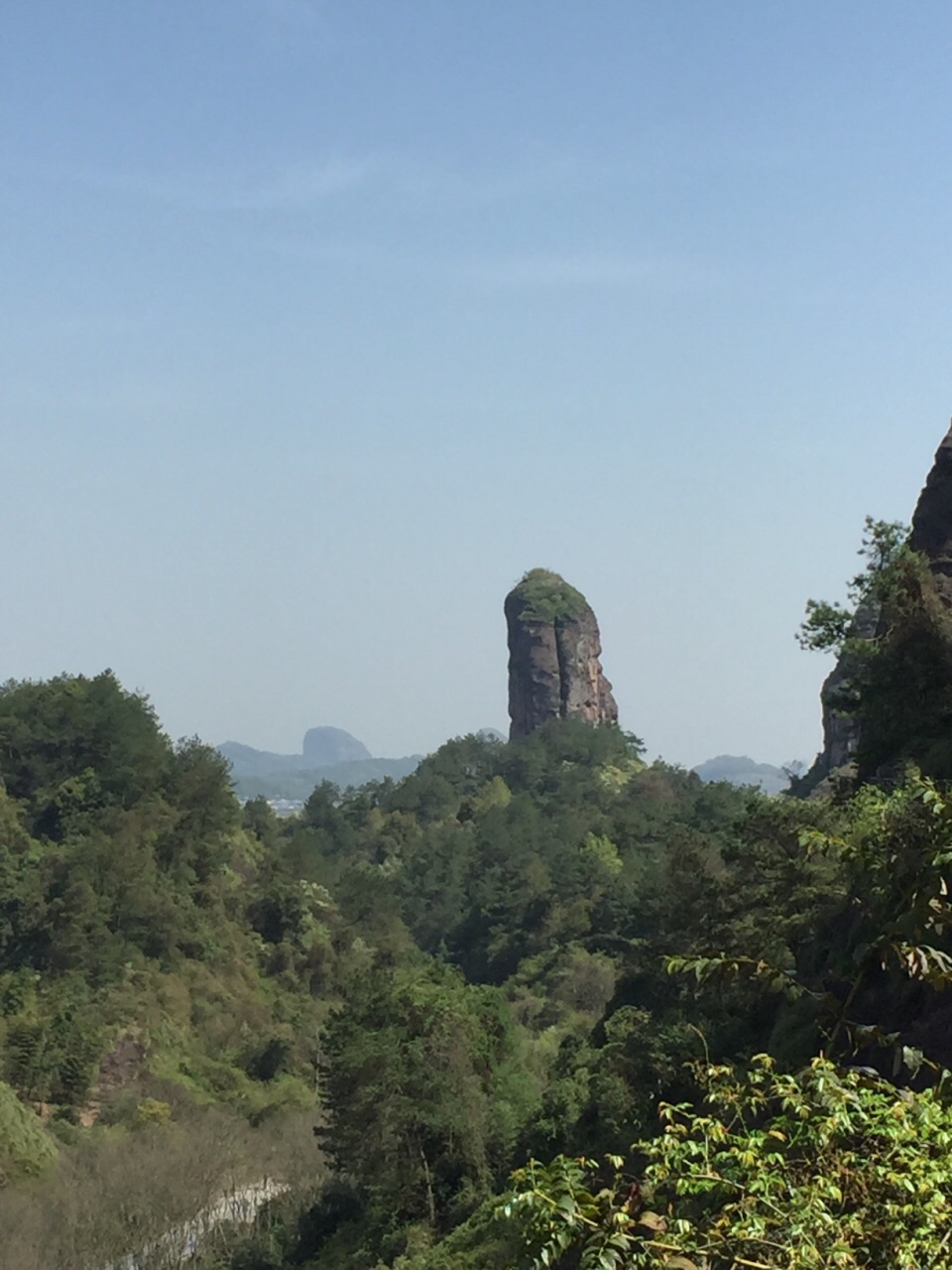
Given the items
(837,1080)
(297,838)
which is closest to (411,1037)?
(837,1080)

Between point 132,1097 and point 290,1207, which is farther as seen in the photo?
point 132,1097

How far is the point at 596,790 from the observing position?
85.9 meters

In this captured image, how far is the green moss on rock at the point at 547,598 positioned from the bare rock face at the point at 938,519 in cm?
Result: 7217

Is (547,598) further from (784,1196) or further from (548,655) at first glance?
(784,1196)

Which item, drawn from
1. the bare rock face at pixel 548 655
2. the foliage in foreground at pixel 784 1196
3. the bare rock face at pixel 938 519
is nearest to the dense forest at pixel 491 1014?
the foliage in foreground at pixel 784 1196

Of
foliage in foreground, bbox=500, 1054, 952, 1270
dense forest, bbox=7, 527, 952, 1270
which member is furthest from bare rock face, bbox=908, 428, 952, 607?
foliage in foreground, bbox=500, 1054, 952, 1270

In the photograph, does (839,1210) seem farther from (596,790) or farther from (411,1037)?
(596,790)

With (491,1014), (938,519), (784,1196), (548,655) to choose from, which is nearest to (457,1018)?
(491,1014)

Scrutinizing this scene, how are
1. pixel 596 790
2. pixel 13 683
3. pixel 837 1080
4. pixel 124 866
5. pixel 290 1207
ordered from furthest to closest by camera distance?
1. pixel 596 790
2. pixel 13 683
3. pixel 124 866
4. pixel 290 1207
5. pixel 837 1080

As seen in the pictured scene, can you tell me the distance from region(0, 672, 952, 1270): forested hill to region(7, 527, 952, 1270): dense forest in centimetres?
4

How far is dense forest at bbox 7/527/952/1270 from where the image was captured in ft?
13.9

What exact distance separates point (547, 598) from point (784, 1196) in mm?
97756

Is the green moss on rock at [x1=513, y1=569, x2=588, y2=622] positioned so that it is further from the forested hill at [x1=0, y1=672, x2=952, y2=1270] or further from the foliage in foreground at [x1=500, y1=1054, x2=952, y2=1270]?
the foliage in foreground at [x1=500, y1=1054, x2=952, y2=1270]

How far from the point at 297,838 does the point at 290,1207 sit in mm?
33031
